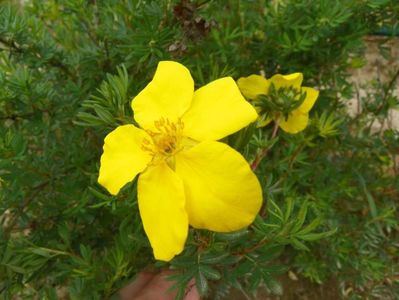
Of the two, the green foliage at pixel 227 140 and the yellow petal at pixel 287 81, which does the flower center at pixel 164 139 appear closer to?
the green foliage at pixel 227 140

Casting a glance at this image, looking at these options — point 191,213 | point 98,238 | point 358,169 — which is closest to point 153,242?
point 191,213

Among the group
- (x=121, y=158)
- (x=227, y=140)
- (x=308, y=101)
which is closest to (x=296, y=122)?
(x=308, y=101)

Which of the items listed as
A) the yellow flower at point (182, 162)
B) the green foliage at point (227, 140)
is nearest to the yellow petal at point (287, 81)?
the green foliage at point (227, 140)

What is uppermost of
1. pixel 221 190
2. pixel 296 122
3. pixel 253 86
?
pixel 221 190

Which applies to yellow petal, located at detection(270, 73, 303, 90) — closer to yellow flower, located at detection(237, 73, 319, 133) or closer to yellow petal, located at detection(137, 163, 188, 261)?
yellow flower, located at detection(237, 73, 319, 133)

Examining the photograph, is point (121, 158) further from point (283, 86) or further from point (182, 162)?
point (283, 86)
